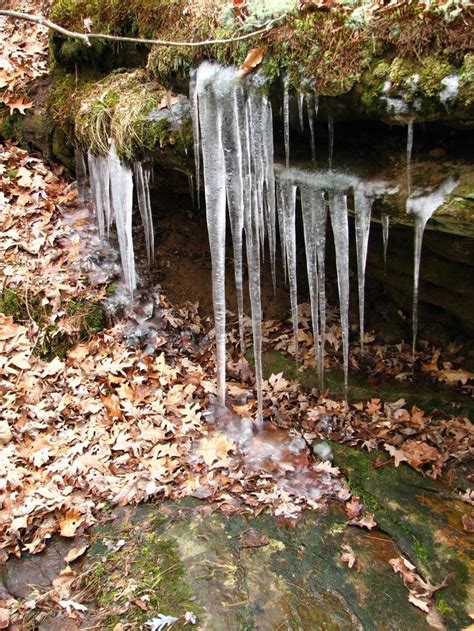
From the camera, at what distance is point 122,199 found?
5215mm

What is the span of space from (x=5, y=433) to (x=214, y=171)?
2640 millimetres

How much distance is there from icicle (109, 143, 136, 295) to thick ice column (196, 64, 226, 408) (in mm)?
1426

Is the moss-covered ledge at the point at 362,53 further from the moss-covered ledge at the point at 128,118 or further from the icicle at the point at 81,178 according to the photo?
the icicle at the point at 81,178

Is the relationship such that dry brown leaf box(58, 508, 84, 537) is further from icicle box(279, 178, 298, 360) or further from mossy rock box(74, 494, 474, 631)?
icicle box(279, 178, 298, 360)

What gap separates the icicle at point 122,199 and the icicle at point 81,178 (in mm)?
779

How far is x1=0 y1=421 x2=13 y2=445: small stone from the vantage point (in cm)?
411

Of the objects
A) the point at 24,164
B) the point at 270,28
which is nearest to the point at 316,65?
the point at 270,28

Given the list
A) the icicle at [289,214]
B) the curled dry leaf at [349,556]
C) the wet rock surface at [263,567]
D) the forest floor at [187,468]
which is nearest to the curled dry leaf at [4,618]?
the forest floor at [187,468]

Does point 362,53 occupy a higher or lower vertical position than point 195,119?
higher

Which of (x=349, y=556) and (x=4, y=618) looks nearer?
(x=4, y=618)

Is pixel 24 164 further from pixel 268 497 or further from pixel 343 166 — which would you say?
pixel 268 497

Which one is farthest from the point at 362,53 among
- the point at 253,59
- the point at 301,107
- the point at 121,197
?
the point at 121,197

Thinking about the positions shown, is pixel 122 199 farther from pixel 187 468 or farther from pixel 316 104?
pixel 187 468

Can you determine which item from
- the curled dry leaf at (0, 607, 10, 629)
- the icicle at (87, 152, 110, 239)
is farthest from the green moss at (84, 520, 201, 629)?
the icicle at (87, 152, 110, 239)
